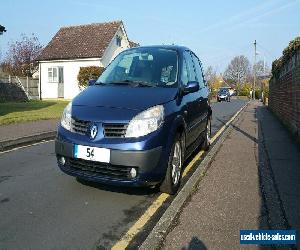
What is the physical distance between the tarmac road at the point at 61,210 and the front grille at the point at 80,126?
903 millimetres

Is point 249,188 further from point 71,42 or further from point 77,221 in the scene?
point 71,42

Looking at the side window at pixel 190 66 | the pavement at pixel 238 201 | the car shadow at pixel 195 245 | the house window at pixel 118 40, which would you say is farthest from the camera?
the house window at pixel 118 40

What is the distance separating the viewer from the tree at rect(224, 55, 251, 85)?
354 ft

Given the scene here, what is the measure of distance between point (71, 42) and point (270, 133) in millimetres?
28483

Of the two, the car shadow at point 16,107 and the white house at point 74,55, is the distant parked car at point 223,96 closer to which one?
the white house at point 74,55

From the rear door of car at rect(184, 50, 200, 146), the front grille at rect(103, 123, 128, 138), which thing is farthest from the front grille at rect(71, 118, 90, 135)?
the rear door of car at rect(184, 50, 200, 146)

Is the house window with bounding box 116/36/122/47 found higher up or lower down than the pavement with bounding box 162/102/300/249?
higher up

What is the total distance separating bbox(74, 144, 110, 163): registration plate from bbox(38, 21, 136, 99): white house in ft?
97.7

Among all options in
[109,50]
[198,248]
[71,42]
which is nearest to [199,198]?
[198,248]

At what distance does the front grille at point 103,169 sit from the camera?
4.76 metres

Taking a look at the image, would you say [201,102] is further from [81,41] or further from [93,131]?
[81,41]

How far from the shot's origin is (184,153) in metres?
5.96

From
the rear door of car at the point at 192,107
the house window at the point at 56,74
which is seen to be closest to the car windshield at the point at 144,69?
the rear door of car at the point at 192,107

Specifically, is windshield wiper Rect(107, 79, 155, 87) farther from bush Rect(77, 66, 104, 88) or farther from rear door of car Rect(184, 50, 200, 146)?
bush Rect(77, 66, 104, 88)
